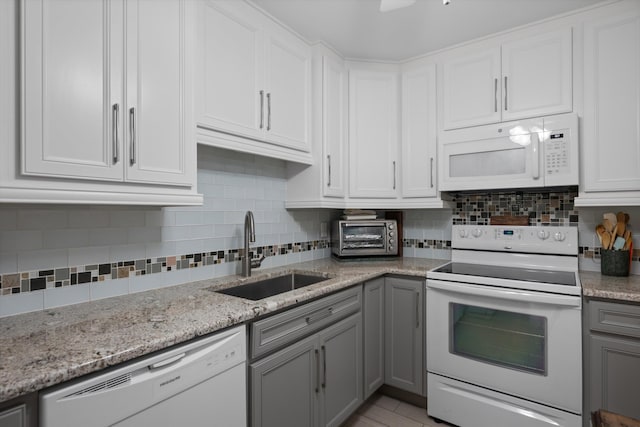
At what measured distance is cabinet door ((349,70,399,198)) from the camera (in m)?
2.54

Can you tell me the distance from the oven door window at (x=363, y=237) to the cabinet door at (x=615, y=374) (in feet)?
4.44

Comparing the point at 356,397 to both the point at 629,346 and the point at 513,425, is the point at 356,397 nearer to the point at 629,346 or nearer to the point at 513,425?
the point at 513,425

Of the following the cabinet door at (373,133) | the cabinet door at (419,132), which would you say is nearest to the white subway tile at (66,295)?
the cabinet door at (373,133)

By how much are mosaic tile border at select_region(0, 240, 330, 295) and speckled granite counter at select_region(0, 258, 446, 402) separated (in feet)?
0.33

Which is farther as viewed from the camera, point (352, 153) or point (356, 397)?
point (352, 153)

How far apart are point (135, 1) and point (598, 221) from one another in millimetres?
2727

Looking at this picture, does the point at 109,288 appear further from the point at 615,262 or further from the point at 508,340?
the point at 615,262

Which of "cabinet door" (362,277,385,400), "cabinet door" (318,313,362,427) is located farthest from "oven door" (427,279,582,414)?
"cabinet door" (318,313,362,427)

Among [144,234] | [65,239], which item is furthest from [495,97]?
[65,239]

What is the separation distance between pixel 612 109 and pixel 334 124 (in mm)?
1616

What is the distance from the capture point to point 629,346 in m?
1.57

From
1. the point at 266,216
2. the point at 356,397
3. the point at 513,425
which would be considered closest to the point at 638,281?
the point at 513,425

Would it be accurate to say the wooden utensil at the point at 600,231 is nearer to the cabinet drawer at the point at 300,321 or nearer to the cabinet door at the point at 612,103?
the cabinet door at the point at 612,103

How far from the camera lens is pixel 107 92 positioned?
1161mm
